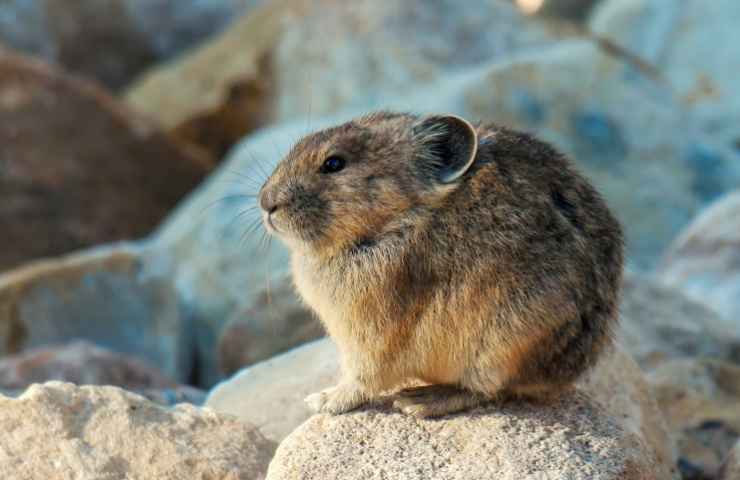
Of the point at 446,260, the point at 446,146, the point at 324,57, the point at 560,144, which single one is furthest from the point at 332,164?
the point at 324,57

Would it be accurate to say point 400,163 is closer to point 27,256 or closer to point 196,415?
point 196,415

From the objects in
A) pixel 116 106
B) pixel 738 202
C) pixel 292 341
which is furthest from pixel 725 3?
pixel 292 341

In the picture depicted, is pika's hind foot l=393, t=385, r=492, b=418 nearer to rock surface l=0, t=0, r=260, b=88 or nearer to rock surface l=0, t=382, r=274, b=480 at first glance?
rock surface l=0, t=382, r=274, b=480

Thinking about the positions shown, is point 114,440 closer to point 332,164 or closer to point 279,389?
point 279,389

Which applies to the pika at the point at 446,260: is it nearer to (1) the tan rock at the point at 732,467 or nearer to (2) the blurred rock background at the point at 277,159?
(1) the tan rock at the point at 732,467

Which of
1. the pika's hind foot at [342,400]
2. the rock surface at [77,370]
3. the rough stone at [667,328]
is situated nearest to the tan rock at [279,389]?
the pika's hind foot at [342,400]
